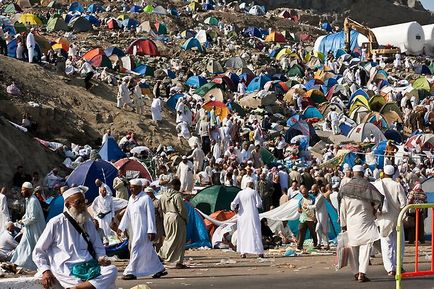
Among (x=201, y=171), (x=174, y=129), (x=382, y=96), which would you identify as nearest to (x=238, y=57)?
(x=382, y=96)

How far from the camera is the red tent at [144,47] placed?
138 ft

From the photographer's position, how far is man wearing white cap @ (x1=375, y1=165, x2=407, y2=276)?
1146 centimetres

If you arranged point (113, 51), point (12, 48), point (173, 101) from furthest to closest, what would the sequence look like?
point (113, 51), point (173, 101), point (12, 48)

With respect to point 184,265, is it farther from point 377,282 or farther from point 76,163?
point 76,163

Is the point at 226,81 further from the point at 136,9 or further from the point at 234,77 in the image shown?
the point at 136,9

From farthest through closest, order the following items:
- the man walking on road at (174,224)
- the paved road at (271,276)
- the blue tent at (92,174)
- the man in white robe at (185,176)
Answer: the man in white robe at (185,176) < the blue tent at (92,174) < the man walking on road at (174,224) < the paved road at (271,276)

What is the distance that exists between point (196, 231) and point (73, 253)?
9698mm

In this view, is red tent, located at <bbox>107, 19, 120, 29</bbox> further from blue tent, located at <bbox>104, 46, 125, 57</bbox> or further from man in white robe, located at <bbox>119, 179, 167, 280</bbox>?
man in white robe, located at <bbox>119, 179, 167, 280</bbox>

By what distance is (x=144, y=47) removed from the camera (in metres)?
42.6

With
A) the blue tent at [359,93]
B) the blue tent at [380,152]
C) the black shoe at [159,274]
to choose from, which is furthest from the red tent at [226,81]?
the black shoe at [159,274]

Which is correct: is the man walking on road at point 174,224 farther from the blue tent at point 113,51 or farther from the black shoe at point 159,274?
the blue tent at point 113,51

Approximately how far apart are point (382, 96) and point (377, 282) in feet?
94.0

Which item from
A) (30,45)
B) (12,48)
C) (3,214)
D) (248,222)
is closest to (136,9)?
(12,48)

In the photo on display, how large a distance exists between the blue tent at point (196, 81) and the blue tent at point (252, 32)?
17985 millimetres
